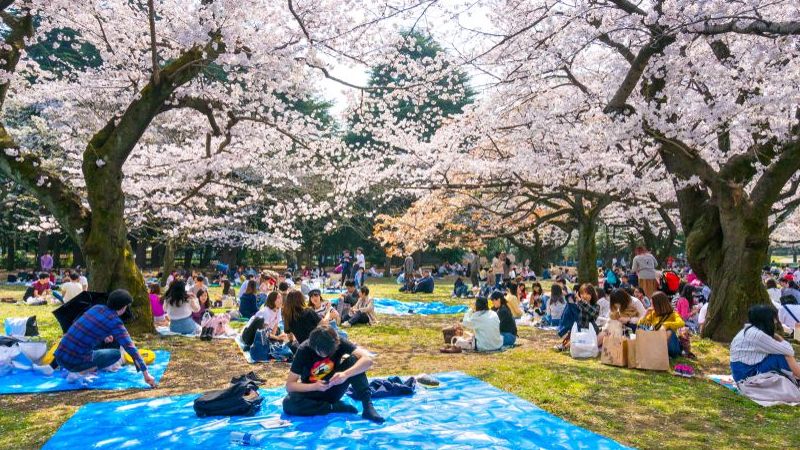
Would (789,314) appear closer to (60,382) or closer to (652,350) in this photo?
(652,350)

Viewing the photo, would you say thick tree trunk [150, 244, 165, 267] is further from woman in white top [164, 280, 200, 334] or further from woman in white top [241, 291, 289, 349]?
woman in white top [241, 291, 289, 349]

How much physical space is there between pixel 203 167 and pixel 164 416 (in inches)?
285

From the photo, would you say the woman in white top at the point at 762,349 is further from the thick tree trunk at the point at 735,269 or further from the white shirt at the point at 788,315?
the white shirt at the point at 788,315

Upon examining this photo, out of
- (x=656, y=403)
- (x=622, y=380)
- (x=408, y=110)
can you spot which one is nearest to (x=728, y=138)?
(x=622, y=380)

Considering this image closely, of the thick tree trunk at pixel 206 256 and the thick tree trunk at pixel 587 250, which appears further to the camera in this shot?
the thick tree trunk at pixel 206 256

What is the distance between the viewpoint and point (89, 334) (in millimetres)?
6793

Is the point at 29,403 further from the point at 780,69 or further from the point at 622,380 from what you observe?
the point at 780,69

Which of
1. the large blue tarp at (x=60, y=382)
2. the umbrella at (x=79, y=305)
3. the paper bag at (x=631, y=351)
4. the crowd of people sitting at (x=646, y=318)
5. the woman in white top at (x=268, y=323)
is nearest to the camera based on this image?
the crowd of people sitting at (x=646, y=318)

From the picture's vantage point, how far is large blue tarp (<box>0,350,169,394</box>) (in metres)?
6.68

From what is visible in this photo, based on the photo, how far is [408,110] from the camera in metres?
36.5

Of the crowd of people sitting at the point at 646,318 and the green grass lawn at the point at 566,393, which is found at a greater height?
the crowd of people sitting at the point at 646,318

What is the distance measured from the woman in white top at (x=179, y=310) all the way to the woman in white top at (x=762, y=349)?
8.52 meters

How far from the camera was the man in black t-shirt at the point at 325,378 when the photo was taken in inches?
212

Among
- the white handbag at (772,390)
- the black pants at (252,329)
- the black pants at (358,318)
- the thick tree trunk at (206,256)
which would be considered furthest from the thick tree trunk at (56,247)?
the white handbag at (772,390)
